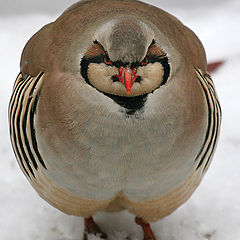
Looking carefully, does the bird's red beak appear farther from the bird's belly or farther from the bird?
the bird's belly

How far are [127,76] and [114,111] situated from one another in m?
0.22

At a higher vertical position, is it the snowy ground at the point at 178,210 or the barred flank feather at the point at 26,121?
the barred flank feather at the point at 26,121

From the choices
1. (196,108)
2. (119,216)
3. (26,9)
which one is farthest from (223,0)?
(196,108)

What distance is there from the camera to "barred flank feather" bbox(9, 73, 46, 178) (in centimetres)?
223

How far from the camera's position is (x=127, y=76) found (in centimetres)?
183

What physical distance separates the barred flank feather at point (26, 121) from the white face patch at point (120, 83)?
35 cm

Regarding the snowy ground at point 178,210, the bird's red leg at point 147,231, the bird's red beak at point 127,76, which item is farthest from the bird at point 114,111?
the snowy ground at point 178,210

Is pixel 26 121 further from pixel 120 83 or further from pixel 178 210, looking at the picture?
pixel 178 210

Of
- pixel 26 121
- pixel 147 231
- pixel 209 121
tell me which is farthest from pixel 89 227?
pixel 209 121

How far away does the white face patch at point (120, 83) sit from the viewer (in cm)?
190

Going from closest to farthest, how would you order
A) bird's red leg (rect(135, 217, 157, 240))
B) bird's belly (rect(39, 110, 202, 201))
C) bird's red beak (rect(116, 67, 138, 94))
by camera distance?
1. bird's red beak (rect(116, 67, 138, 94))
2. bird's belly (rect(39, 110, 202, 201))
3. bird's red leg (rect(135, 217, 157, 240))

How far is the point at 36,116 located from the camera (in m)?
2.19

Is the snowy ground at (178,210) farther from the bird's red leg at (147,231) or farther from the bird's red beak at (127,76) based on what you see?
the bird's red beak at (127,76)

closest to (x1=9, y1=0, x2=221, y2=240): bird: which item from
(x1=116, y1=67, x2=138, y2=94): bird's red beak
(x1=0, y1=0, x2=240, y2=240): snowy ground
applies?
(x1=116, y1=67, x2=138, y2=94): bird's red beak
